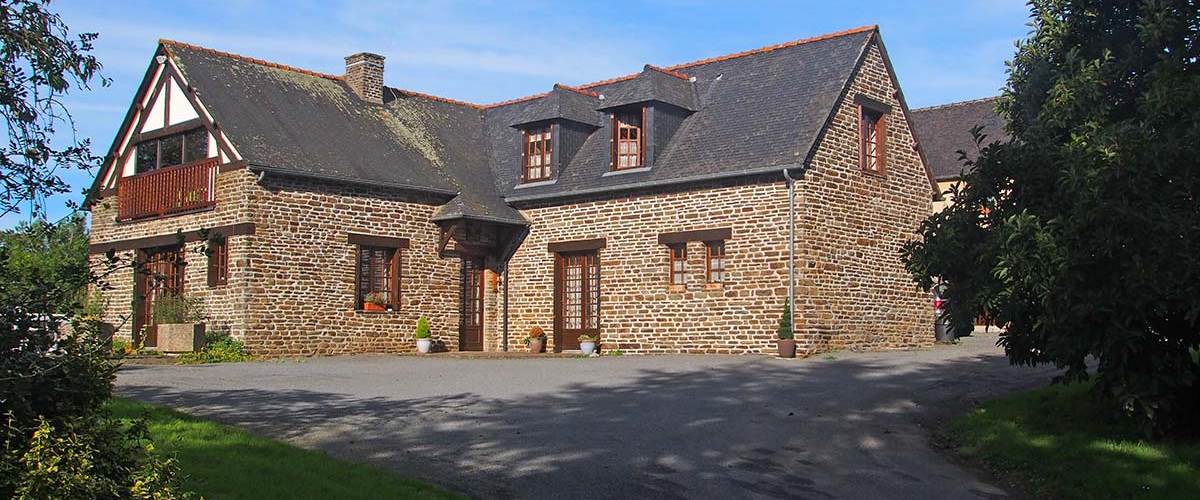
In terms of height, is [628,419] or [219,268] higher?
[219,268]

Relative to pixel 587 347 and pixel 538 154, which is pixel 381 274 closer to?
pixel 538 154

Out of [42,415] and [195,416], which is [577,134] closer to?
[195,416]

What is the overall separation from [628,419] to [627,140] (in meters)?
12.6

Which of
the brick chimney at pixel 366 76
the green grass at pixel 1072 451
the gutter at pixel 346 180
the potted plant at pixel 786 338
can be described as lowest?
the green grass at pixel 1072 451

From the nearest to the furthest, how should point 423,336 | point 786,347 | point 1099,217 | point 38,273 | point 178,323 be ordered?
point 38,273 < point 1099,217 < point 786,347 < point 178,323 < point 423,336

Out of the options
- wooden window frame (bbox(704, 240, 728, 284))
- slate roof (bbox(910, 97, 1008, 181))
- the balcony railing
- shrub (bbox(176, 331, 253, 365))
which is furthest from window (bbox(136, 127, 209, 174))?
slate roof (bbox(910, 97, 1008, 181))

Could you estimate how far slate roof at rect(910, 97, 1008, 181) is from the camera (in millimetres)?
33438

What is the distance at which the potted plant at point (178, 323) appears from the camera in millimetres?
21031

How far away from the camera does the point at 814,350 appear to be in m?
20.6

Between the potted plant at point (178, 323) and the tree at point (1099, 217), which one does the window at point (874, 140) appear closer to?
the tree at point (1099, 217)

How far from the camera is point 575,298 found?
24.0m

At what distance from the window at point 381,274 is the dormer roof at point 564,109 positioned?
167 inches

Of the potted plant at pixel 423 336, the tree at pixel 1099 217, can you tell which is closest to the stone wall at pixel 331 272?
the potted plant at pixel 423 336

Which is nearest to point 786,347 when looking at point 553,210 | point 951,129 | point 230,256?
point 553,210
